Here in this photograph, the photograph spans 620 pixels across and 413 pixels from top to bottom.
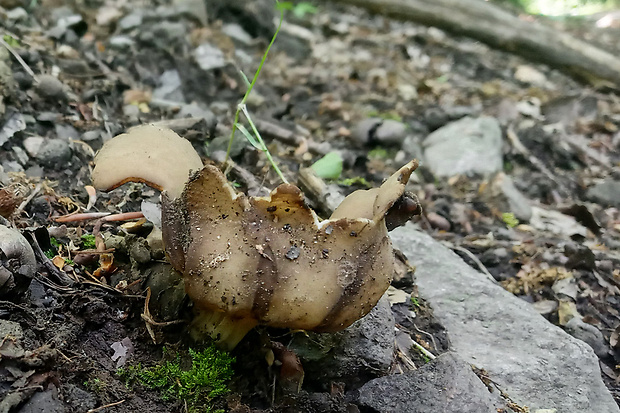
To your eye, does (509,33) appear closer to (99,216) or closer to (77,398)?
(99,216)

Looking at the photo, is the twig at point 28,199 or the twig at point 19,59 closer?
the twig at point 28,199

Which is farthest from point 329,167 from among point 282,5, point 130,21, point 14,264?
point 130,21

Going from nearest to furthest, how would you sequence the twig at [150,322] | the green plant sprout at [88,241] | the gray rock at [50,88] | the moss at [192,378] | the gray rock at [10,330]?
the gray rock at [10,330] < the moss at [192,378] < the twig at [150,322] < the green plant sprout at [88,241] < the gray rock at [50,88]

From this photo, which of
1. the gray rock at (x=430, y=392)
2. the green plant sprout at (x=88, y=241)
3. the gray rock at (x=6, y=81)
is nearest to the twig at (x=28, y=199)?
the green plant sprout at (x=88, y=241)

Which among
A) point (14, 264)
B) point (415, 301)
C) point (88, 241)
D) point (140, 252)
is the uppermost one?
point (14, 264)

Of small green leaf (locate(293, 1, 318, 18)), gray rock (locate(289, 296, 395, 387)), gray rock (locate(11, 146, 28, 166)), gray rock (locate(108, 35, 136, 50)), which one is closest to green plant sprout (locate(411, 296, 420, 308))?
gray rock (locate(289, 296, 395, 387))

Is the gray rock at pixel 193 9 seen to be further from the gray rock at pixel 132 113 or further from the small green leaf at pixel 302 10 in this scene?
the gray rock at pixel 132 113

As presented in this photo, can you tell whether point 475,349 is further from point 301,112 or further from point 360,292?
point 301,112
